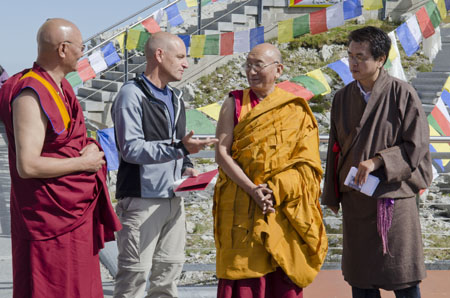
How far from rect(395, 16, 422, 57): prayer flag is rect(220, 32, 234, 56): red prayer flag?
239 cm

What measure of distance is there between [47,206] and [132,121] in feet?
2.35

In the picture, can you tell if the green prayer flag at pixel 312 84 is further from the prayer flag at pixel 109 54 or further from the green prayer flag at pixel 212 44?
the prayer flag at pixel 109 54

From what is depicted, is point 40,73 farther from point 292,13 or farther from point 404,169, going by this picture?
point 292,13

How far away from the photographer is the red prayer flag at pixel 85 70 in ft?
32.2

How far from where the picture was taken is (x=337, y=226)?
7.59 meters

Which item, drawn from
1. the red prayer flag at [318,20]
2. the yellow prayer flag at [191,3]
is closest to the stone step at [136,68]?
the yellow prayer flag at [191,3]

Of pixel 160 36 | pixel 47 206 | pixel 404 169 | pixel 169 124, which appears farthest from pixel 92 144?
pixel 404 169

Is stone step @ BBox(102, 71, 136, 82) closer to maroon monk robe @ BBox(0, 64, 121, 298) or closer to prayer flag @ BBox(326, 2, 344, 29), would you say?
prayer flag @ BBox(326, 2, 344, 29)

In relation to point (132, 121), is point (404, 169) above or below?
below

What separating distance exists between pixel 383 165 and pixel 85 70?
24.5ft

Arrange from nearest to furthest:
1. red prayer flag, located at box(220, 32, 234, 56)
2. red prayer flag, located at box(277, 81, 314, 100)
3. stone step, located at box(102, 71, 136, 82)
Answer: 1. red prayer flag, located at box(277, 81, 314, 100)
2. red prayer flag, located at box(220, 32, 234, 56)
3. stone step, located at box(102, 71, 136, 82)

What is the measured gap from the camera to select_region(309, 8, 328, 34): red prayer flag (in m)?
9.43

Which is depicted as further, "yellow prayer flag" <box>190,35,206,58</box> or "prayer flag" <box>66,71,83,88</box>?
"prayer flag" <box>66,71,83,88</box>

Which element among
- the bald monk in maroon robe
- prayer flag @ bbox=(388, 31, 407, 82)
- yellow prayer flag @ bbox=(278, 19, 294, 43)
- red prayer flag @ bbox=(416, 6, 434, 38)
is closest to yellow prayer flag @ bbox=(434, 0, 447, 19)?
red prayer flag @ bbox=(416, 6, 434, 38)
